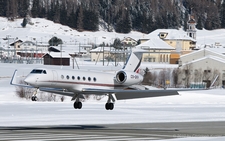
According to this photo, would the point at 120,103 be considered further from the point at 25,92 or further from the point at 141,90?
the point at 141,90

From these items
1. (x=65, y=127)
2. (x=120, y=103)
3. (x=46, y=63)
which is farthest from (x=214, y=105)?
(x=46, y=63)

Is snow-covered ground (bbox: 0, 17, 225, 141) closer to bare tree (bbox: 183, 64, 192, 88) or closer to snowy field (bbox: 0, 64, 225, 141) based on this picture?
snowy field (bbox: 0, 64, 225, 141)

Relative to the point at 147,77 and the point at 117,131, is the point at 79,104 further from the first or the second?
the point at 147,77

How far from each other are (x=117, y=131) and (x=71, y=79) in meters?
7.95

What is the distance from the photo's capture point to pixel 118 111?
77.2 meters

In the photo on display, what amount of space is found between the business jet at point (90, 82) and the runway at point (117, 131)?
2933mm

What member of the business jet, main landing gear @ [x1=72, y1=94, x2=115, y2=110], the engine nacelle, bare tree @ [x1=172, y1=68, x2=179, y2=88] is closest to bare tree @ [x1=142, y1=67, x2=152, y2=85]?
bare tree @ [x1=172, y1=68, x2=179, y2=88]

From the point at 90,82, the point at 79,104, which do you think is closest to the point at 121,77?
the point at 90,82

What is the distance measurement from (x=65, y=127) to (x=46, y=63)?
3900 inches

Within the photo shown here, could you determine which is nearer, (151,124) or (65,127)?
(65,127)

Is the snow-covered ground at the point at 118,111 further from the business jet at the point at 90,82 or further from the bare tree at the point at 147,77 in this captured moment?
the bare tree at the point at 147,77

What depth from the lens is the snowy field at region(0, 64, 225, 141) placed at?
6712 cm

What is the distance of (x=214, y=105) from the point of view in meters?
91.1

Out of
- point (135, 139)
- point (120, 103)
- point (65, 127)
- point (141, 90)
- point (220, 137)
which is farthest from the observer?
point (120, 103)
